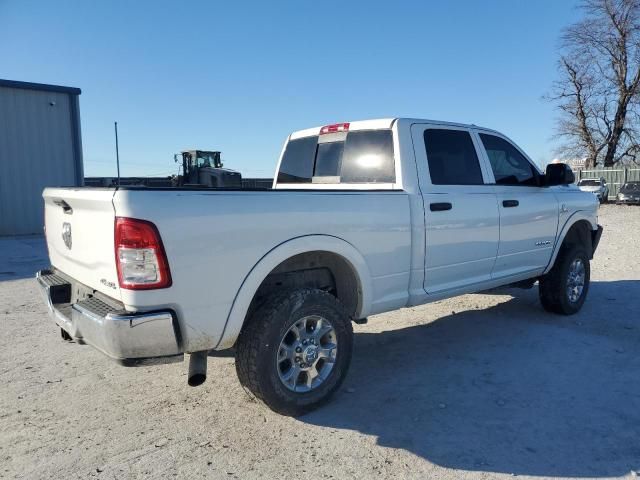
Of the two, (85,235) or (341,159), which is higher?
(341,159)

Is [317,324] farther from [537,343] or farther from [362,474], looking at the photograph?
[537,343]

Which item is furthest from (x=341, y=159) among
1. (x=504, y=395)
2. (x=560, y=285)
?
(x=560, y=285)

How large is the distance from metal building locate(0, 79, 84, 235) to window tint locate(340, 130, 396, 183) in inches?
591

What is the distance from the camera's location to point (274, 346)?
312 cm

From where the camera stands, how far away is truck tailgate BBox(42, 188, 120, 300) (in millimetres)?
2736

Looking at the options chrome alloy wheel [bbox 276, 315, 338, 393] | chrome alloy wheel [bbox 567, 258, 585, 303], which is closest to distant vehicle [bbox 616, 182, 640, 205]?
chrome alloy wheel [bbox 567, 258, 585, 303]

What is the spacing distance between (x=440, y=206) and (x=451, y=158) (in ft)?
2.14

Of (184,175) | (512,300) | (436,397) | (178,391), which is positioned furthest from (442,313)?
(184,175)

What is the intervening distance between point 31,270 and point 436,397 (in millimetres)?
8247

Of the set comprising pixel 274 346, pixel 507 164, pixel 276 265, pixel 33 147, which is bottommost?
pixel 274 346

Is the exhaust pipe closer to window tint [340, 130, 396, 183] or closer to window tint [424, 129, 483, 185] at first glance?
window tint [340, 130, 396, 183]

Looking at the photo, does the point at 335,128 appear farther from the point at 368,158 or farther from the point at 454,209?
the point at 454,209

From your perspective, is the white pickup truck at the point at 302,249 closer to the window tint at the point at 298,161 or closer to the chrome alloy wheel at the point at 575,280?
the window tint at the point at 298,161

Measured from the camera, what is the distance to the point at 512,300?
659 centimetres
